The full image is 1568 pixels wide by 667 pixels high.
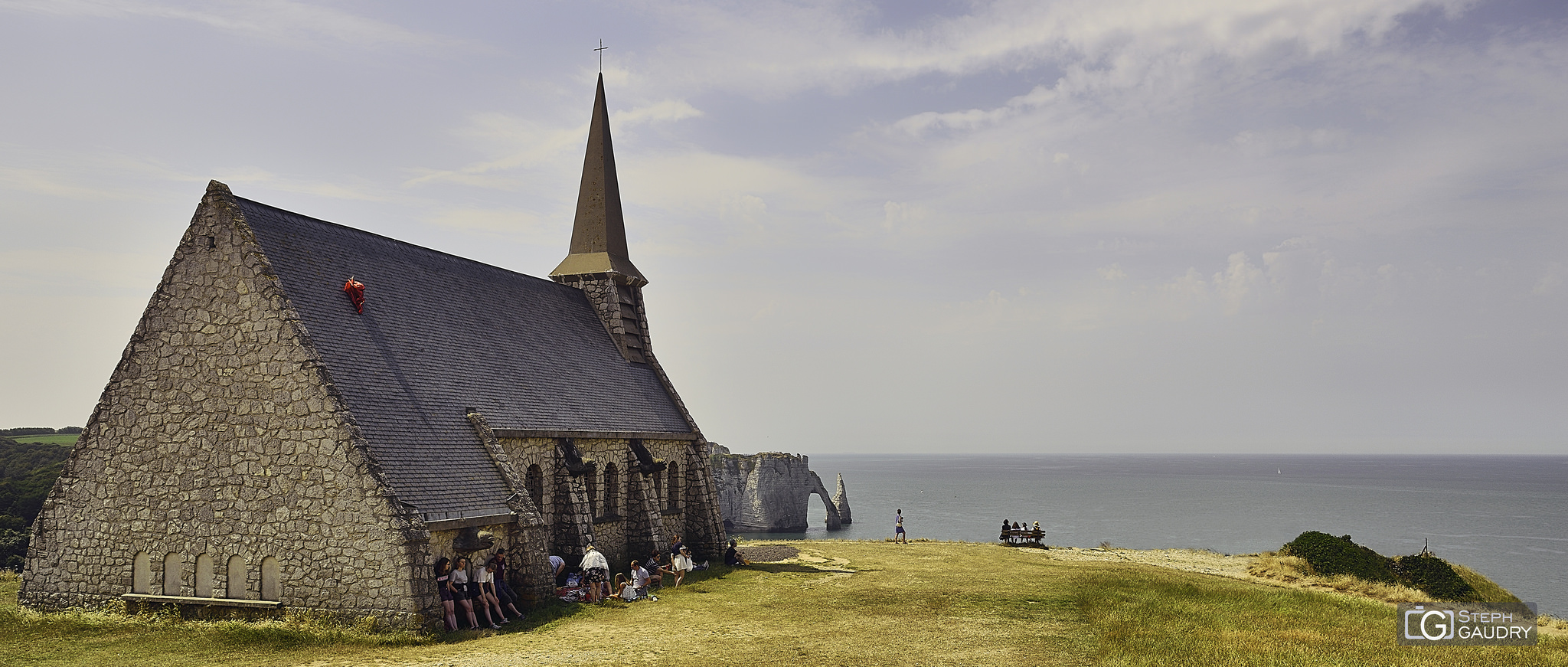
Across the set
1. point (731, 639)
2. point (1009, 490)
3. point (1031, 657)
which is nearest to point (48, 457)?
point (731, 639)

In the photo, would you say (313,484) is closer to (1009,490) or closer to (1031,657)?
(1031,657)

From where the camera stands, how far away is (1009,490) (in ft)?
567

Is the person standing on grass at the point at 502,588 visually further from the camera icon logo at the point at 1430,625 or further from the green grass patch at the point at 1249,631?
the camera icon logo at the point at 1430,625

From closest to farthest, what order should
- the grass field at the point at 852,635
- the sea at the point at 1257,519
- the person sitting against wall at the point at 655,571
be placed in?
the grass field at the point at 852,635 → the person sitting against wall at the point at 655,571 → the sea at the point at 1257,519

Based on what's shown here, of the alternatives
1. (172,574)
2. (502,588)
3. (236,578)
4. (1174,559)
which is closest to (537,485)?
(502,588)

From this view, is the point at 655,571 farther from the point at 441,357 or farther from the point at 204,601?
the point at 204,601

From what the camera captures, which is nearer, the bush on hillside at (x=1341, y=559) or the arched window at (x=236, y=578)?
the arched window at (x=236, y=578)

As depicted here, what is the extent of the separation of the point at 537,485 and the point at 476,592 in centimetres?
519

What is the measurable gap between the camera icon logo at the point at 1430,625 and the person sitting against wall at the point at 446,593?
18034mm

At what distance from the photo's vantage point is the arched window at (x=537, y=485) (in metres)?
23.5

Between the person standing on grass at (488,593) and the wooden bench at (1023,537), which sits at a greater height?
the person standing on grass at (488,593)

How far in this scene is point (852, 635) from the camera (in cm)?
1758

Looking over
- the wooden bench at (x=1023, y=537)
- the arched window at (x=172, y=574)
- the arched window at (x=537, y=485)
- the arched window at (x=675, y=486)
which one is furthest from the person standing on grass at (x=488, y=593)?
the wooden bench at (x=1023, y=537)

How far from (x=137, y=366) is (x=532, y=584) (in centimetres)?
903
